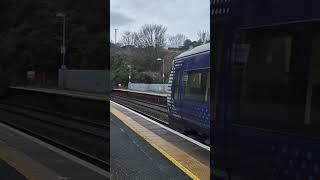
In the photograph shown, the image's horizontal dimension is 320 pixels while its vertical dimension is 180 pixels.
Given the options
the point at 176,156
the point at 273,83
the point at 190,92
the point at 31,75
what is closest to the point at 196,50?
the point at 190,92

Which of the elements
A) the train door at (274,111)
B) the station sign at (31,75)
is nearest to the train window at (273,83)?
the train door at (274,111)

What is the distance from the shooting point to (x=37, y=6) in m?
33.4

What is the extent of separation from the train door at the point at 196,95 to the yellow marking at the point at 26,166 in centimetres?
389

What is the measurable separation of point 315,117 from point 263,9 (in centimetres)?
51

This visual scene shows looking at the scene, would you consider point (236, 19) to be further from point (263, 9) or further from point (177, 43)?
point (177, 43)

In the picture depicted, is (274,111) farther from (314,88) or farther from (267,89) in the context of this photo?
(314,88)

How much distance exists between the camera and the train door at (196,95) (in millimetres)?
3016

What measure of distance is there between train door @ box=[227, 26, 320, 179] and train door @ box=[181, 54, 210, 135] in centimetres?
47

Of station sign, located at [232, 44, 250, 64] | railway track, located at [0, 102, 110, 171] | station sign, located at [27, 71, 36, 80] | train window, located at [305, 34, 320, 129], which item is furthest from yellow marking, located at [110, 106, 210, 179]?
station sign, located at [27, 71, 36, 80]

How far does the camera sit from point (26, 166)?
786 centimetres

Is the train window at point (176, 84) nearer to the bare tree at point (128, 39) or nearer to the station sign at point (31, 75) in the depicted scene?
the bare tree at point (128, 39)

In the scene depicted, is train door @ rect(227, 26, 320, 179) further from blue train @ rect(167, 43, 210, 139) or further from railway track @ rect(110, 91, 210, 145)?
railway track @ rect(110, 91, 210, 145)

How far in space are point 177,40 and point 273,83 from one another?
0.75 m

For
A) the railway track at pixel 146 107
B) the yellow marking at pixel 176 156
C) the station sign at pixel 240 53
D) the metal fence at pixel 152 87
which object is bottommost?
the yellow marking at pixel 176 156
